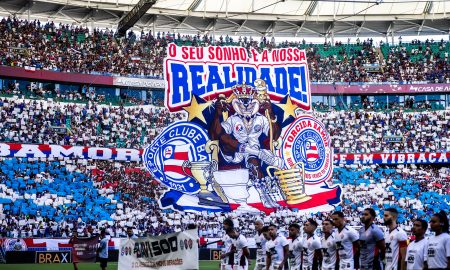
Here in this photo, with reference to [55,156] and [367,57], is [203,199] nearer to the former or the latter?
[55,156]

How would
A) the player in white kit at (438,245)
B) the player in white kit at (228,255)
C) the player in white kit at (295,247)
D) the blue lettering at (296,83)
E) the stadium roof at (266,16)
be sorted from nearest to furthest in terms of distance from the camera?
the player in white kit at (438,245), the player in white kit at (295,247), the player in white kit at (228,255), the blue lettering at (296,83), the stadium roof at (266,16)

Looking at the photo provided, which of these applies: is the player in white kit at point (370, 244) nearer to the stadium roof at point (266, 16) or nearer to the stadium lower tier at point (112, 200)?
the stadium lower tier at point (112, 200)

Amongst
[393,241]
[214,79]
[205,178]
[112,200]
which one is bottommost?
[112,200]

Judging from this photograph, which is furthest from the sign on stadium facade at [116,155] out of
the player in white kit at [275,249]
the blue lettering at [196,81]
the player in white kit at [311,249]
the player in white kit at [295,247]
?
the player in white kit at [311,249]

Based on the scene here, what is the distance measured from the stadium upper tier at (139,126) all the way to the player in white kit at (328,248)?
27.0m

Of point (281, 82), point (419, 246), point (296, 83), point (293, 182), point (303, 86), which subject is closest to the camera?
point (419, 246)

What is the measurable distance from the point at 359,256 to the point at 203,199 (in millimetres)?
15053

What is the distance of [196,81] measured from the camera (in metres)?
33.3

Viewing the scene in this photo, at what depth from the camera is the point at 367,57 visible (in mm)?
65000

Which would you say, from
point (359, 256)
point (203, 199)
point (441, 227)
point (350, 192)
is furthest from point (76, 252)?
point (350, 192)

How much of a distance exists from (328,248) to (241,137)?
16.0 m

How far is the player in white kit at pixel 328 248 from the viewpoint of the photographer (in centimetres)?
1683

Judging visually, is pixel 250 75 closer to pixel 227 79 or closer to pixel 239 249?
pixel 227 79

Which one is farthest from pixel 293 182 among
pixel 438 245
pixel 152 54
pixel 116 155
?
pixel 152 54
